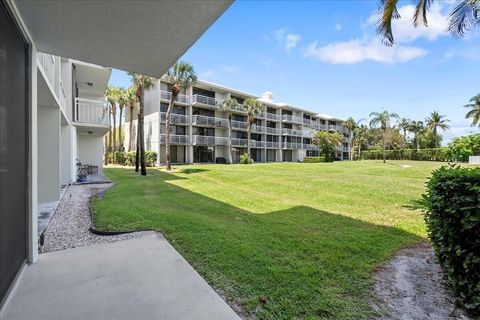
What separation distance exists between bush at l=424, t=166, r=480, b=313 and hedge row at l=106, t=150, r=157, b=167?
1056 inches

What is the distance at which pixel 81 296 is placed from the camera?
2.63 metres

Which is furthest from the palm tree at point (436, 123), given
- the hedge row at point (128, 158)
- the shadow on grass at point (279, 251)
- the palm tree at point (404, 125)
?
the shadow on grass at point (279, 251)

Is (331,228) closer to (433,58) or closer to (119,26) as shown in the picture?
(119,26)

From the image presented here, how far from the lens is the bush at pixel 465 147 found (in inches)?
1235

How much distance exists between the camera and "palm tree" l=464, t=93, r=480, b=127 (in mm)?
30975

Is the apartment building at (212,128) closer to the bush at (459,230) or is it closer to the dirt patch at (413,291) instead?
the dirt patch at (413,291)

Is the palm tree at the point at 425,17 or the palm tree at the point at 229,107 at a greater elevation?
the palm tree at the point at 229,107

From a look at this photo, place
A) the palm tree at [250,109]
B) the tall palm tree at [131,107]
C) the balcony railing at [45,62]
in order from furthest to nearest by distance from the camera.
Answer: the palm tree at [250,109] < the tall palm tree at [131,107] < the balcony railing at [45,62]

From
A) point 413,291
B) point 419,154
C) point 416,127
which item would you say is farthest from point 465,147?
point 413,291

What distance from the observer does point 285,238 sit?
15.7 ft

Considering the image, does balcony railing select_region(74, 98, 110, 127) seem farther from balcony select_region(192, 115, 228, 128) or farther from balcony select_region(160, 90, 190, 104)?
balcony select_region(192, 115, 228, 128)

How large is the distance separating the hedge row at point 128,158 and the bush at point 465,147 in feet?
123

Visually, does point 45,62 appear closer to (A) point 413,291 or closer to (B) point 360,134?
(A) point 413,291

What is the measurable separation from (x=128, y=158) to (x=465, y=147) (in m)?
41.6
